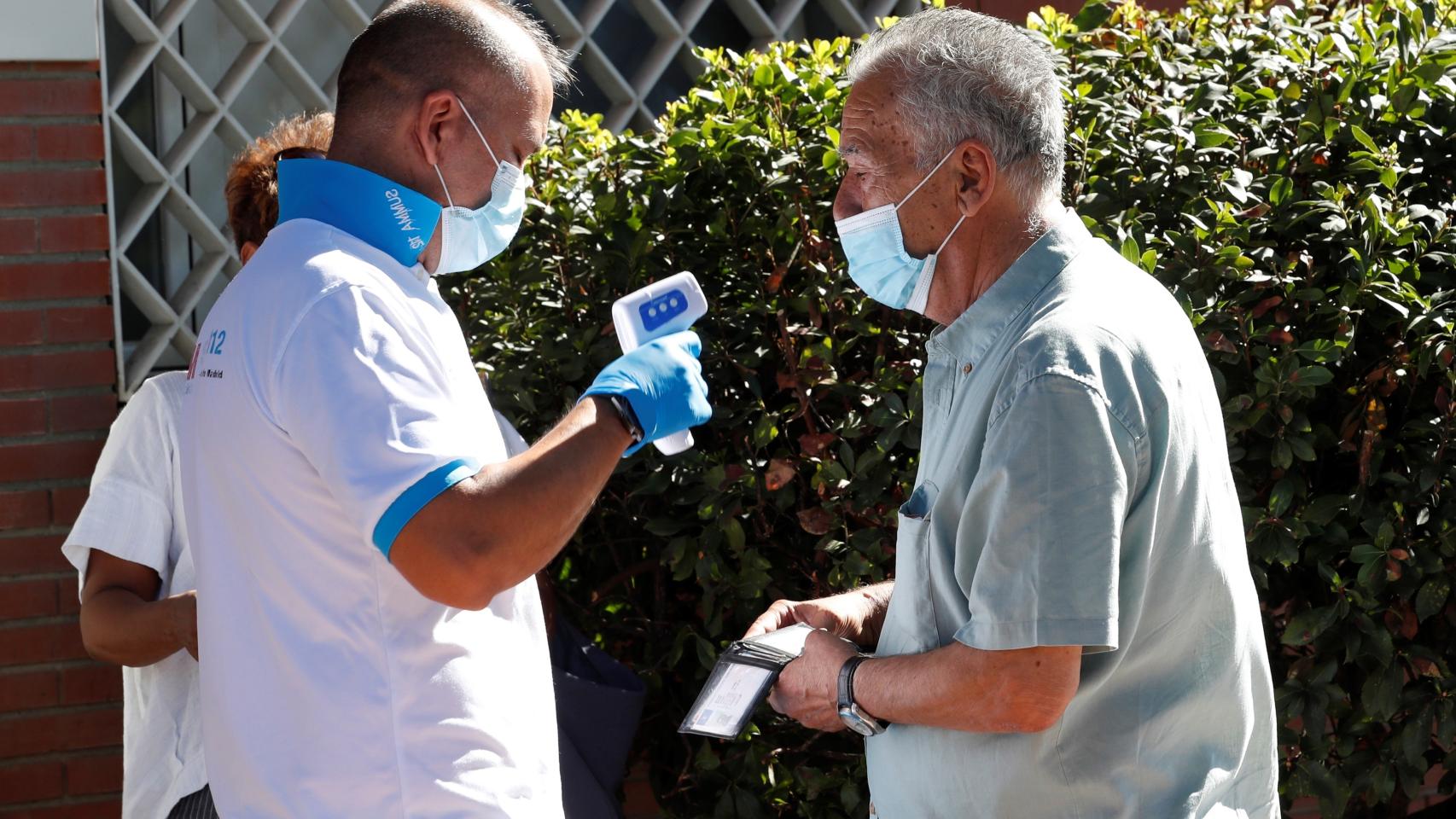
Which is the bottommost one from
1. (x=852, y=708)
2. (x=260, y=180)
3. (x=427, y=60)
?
(x=852, y=708)

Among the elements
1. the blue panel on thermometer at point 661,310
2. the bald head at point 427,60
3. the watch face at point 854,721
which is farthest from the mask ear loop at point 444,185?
the watch face at point 854,721

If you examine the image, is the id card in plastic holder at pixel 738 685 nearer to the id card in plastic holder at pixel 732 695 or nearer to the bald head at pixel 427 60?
the id card in plastic holder at pixel 732 695

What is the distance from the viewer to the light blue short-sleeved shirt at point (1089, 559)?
170 centimetres

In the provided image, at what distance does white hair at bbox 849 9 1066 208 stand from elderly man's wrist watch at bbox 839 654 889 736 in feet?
2.35

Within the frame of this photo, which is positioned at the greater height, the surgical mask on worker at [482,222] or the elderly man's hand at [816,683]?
the surgical mask on worker at [482,222]

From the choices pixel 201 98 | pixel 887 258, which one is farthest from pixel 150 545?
pixel 201 98

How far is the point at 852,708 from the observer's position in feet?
6.46

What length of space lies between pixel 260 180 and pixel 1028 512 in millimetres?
1974

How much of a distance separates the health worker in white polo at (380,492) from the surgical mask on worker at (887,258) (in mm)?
330

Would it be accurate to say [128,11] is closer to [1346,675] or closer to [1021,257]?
[1021,257]

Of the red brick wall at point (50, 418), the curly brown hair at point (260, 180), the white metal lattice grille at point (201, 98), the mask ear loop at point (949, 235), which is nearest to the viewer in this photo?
the mask ear loop at point (949, 235)

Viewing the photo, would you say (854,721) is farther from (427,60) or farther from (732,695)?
(427,60)

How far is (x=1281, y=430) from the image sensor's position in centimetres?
272

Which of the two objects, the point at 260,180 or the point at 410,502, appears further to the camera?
the point at 260,180
